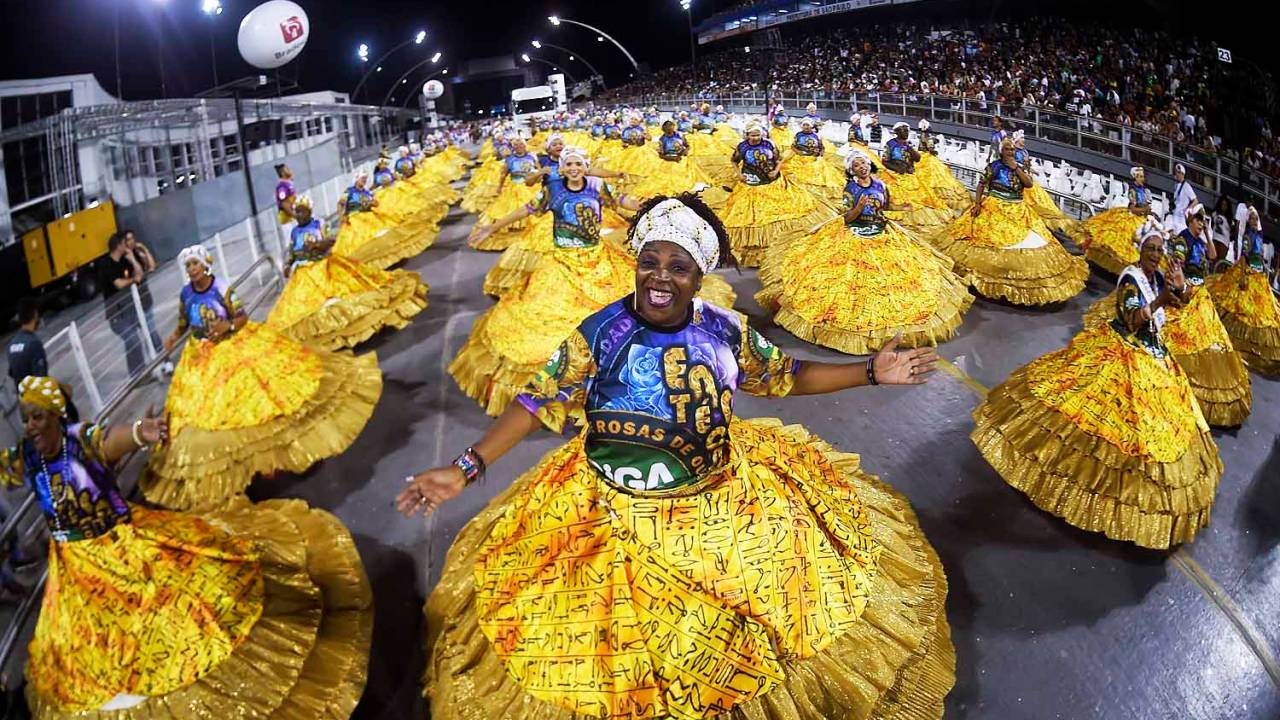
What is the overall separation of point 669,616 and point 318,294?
7272 millimetres

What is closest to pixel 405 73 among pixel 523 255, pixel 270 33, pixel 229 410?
pixel 270 33

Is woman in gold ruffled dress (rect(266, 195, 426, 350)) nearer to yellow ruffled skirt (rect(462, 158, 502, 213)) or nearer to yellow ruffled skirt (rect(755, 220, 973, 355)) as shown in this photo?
yellow ruffled skirt (rect(755, 220, 973, 355))

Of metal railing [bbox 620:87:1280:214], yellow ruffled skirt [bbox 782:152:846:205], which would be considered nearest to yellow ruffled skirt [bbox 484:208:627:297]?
yellow ruffled skirt [bbox 782:152:846:205]

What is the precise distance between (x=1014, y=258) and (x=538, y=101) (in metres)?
56.6

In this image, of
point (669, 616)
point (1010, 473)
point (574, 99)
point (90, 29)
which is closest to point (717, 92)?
point (574, 99)

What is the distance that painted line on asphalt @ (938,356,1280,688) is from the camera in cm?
371

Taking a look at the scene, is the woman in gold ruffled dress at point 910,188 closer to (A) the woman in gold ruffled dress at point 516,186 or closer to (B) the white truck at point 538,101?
(A) the woman in gold ruffled dress at point 516,186

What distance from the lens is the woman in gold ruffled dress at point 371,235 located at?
1235cm

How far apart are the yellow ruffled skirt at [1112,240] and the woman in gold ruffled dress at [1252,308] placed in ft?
7.69

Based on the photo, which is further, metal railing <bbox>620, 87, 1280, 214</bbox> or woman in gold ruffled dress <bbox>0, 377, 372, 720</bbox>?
metal railing <bbox>620, 87, 1280, 214</bbox>

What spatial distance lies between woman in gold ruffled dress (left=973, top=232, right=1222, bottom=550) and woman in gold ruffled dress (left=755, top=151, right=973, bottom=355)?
248 centimetres

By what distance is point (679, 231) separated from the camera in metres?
2.61

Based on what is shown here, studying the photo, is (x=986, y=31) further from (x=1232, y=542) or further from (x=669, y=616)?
(x=669, y=616)

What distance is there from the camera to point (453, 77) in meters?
59.2
